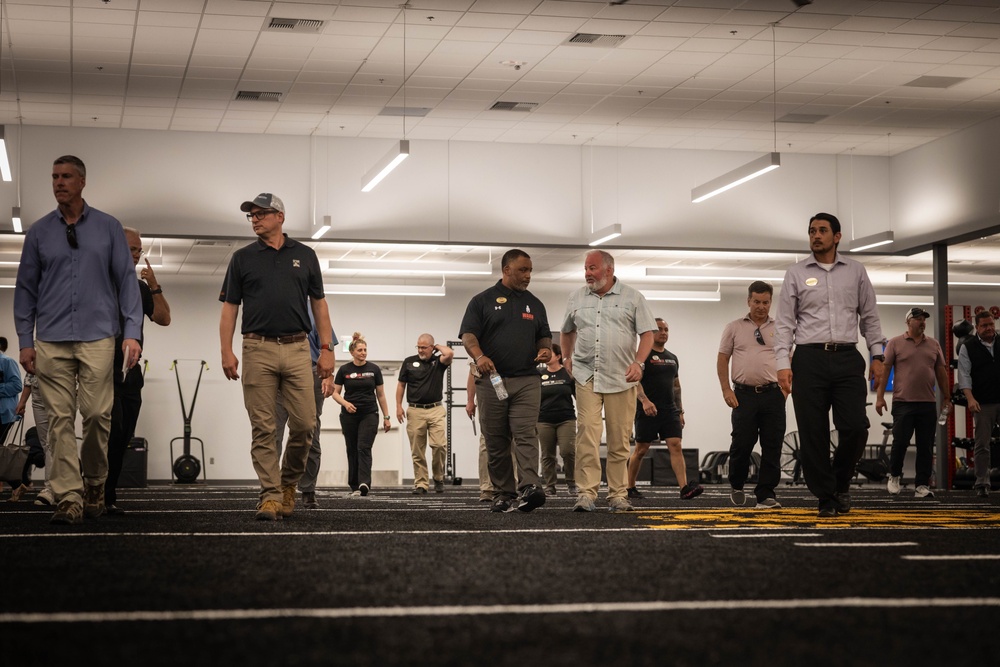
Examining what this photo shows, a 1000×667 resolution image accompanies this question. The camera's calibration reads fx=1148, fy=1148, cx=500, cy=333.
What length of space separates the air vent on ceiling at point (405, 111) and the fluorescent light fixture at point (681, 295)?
691cm

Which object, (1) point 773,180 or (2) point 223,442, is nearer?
(1) point 773,180

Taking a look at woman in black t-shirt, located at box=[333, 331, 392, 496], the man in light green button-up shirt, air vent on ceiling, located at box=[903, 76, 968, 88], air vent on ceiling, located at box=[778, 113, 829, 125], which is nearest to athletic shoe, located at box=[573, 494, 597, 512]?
the man in light green button-up shirt

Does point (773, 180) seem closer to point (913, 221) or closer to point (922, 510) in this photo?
point (913, 221)

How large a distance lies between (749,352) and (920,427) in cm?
351

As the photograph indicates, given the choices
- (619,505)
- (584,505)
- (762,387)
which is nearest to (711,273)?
(762,387)

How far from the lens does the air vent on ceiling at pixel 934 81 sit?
41.1 ft

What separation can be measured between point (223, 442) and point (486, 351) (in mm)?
13229

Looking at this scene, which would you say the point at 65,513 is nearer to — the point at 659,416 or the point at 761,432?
the point at 761,432

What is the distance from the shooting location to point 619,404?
7.25 m

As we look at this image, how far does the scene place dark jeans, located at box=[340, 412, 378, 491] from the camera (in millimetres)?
11195

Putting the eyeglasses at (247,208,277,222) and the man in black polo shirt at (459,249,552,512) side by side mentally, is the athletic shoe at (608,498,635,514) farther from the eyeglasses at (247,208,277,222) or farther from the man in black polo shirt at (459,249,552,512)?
the eyeglasses at (247,208,277,222)

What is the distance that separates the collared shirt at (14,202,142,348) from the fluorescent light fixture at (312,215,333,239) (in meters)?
7.94

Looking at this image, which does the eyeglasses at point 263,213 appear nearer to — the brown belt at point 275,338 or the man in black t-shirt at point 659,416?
the brown belt at point 275,338

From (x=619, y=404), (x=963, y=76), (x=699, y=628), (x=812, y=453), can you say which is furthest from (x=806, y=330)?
(x=963, y=76)
